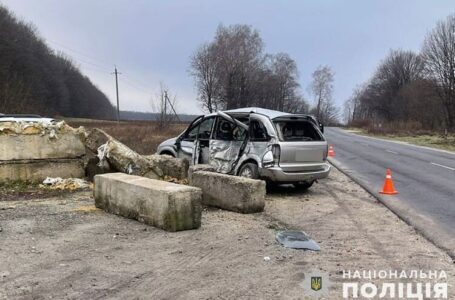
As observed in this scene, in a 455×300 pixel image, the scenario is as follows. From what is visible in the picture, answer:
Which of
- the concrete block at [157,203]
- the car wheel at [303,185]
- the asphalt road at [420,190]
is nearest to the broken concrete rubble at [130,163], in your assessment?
the car wheel at [303,185]

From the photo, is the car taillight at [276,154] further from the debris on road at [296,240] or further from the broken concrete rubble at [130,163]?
the broken concrete rubble at [130,163]

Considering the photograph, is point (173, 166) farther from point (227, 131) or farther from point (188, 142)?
point (227, 131)

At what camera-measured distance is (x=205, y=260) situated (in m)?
5.95

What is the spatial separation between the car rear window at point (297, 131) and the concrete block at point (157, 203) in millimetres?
3486

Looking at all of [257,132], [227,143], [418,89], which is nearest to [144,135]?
[227,143]

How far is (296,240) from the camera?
6.98 m

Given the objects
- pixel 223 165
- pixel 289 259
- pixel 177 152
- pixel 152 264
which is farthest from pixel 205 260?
pixel 177 152

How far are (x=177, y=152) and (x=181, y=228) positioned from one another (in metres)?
5.66

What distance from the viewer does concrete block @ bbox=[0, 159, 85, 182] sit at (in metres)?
11.5

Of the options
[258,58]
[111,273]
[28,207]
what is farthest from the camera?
[258,58]

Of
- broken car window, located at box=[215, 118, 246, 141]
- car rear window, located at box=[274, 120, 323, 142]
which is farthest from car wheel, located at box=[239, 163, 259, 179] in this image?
car rear window, located at box=[274, 120, 323, 142]

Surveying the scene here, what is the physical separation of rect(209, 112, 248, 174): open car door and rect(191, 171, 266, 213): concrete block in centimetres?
169

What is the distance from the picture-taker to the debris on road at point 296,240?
21.8 feet

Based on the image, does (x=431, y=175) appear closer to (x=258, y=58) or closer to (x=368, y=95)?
(x=258, y=58)
